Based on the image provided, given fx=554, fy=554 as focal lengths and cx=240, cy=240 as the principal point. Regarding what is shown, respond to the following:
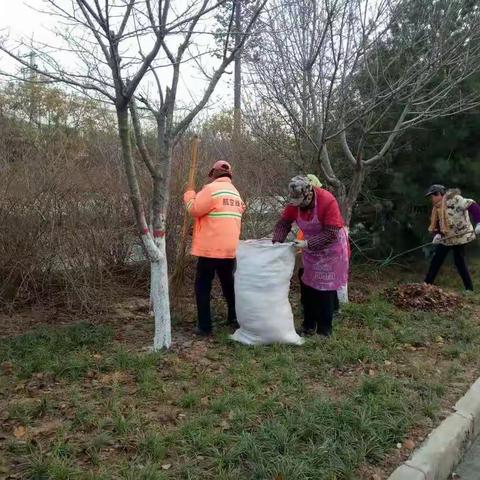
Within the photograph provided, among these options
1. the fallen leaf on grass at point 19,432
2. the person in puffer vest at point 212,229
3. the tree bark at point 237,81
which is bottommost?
the fallen leaf on grass at point 19,432

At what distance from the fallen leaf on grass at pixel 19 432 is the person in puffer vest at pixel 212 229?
2.13 metres

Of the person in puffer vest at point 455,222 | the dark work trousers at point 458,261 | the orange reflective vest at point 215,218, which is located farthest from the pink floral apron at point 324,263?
the dark work trousers at point 458,261

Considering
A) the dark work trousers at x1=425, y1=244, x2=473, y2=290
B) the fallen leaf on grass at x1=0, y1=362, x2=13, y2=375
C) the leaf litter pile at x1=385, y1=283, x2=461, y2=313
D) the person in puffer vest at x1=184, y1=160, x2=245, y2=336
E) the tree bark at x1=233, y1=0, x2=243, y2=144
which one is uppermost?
the tree bark at x1=233, y1=0, x2=243, y2=144

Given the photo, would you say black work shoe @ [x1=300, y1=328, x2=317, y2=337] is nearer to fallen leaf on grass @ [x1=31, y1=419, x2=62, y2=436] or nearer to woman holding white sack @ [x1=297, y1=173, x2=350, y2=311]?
woman holding white sack @ [x1=297, y1=173, x2=350, y2=311]

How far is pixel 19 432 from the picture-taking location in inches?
122

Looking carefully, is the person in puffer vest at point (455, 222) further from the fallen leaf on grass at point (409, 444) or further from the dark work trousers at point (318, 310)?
the fallen leaf on grass at point (409, 444)

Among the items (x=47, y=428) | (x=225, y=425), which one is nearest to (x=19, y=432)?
(x=47, y=428)

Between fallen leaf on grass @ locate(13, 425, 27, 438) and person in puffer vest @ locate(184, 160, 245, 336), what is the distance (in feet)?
6.97

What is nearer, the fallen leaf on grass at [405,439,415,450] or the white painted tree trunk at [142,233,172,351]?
the fallen leaf on grass at [405,439,415,450]

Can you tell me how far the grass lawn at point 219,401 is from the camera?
9.48ft

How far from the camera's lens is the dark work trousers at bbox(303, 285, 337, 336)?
5.09 m

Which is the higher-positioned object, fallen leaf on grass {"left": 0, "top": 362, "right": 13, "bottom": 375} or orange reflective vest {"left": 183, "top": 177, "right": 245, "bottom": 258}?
orange reflective vest {"left": 183, "top": 177, "right": 245, "bottom": 258}

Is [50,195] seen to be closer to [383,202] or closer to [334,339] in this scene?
[334,339]

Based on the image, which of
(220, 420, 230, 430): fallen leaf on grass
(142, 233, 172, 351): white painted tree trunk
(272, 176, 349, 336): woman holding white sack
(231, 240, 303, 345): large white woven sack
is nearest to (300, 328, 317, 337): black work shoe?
(272, 176, 349, 336): woman holding white sack
